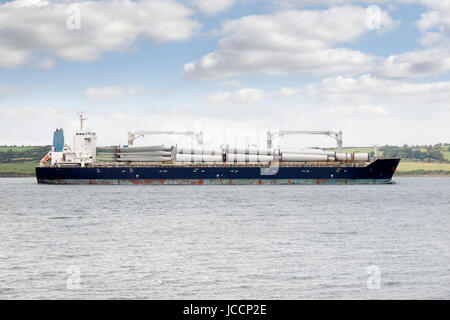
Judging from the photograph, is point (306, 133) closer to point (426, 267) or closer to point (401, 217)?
point (401, 217)

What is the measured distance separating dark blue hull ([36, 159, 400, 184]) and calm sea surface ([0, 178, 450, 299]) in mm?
41229

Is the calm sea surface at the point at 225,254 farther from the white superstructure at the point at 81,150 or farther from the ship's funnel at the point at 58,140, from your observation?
the ship's funnel at the point at 58,140

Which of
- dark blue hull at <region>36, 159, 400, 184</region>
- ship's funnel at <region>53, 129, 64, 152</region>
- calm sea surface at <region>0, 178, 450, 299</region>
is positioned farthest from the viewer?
ship's funnel at <region>53, 129, 64, 152</region>

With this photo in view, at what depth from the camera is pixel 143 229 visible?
3662cm

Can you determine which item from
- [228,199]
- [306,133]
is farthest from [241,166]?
[228,199]

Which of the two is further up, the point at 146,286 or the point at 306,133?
the point at 306,133

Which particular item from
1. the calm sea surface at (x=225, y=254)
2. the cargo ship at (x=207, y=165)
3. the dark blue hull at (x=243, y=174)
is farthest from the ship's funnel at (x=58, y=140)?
the calm sea surface at (x=225, y=254)

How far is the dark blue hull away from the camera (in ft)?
298

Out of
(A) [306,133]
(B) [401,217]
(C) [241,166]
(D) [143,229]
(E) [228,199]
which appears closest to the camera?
(D) [143,229]

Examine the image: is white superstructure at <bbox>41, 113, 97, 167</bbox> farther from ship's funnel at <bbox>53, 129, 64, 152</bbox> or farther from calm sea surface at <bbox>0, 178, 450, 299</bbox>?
calm sea surface at <bbox>0, 178, 450, 299</bbox>

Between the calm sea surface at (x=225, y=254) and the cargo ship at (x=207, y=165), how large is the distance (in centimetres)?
4172

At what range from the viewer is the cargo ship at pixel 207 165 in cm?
9131

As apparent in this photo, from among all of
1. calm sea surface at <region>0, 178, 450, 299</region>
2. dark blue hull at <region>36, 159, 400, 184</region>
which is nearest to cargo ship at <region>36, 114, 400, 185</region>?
dark blue hull at <region>36, 159, 400, 184</region>
